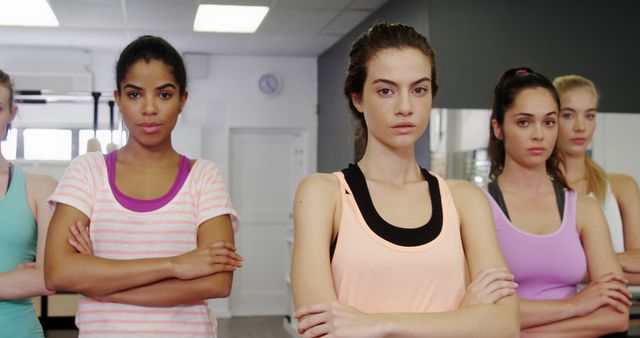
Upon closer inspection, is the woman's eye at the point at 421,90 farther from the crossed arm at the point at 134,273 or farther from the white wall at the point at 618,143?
the white wall at the point at 618,143

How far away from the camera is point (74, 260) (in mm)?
1713

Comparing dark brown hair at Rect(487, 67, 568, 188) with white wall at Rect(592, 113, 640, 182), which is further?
white wall at Rect(592, 113, 640, 182)

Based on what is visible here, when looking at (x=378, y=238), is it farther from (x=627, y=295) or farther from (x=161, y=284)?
(x=627, y=295)

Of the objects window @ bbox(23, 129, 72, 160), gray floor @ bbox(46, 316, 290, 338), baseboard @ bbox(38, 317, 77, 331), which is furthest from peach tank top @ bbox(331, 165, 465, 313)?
window @ bbox(23, 129, 72, 160)

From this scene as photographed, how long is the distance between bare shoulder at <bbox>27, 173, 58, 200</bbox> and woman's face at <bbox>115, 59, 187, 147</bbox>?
13.0 inches

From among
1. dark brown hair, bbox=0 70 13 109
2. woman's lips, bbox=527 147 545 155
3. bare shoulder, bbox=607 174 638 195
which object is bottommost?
bare shoulder, bbox=607 174 638 195

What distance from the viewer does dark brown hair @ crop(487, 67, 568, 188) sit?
6.83 feet

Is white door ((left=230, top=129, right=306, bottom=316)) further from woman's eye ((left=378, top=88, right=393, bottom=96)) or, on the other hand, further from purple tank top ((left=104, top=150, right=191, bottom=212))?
woman's eye ((left=378, top=88, right=393, bottom=96))

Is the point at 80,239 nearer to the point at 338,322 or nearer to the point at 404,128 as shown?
the point at 338,322

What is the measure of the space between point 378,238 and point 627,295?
88cm

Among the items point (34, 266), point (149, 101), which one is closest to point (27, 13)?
point (34, 266)

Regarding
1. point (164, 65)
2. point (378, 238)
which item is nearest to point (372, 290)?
point (378, 238)

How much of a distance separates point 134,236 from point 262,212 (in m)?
6.03

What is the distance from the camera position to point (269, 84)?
7.61m
